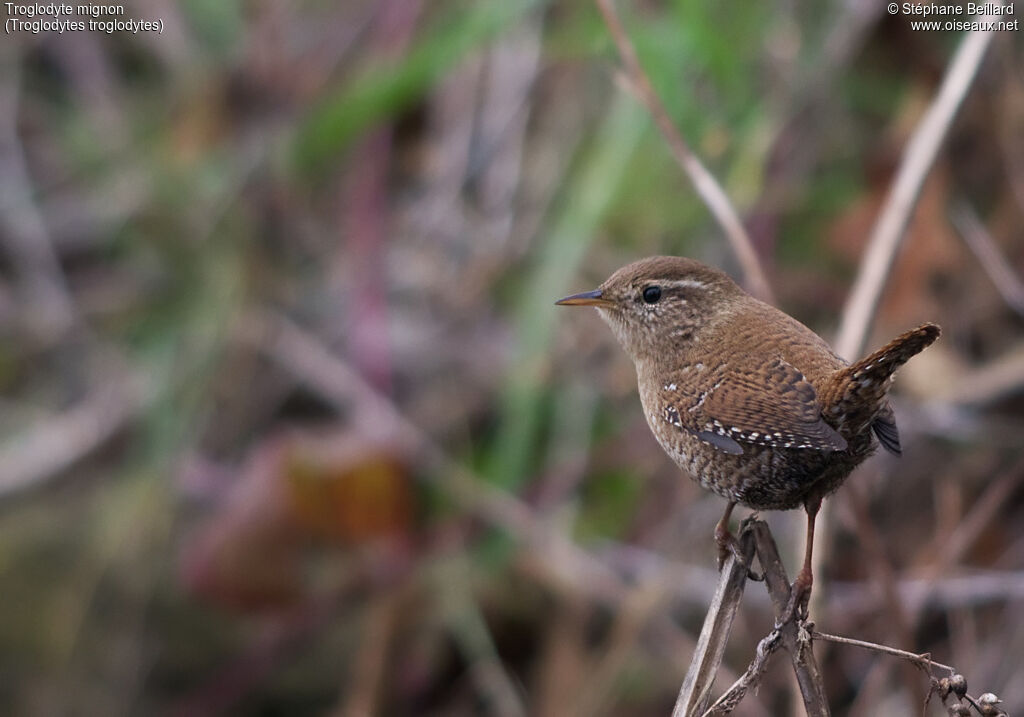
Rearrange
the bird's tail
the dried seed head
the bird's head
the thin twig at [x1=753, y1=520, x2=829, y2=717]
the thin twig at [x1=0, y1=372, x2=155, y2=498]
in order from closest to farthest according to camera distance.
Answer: the dried seed head, the thin twig at [x1=753, y1=520, x2=829, y2=717], the bird's tail, the bird's head, the thin twig at [x1=0, y1=372, x2=155, y2=498]

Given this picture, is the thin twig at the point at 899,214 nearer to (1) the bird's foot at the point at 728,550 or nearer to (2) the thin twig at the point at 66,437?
(1) the bird's foot at the point at 728,550

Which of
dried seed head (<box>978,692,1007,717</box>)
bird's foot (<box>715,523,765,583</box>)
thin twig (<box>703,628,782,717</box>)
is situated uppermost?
bird's foot (<box>715,523,765,583</box>)

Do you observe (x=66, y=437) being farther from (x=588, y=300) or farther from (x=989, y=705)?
(x=989, y=705)

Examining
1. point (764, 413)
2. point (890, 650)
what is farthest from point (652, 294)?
point (890, 650)

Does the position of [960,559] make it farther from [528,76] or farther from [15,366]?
[15,366]

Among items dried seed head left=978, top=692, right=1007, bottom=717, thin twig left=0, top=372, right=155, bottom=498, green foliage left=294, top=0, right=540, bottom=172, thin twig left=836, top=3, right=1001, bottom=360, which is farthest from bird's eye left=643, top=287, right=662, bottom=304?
thin twig left=0, top=372, right=155, bottom=498

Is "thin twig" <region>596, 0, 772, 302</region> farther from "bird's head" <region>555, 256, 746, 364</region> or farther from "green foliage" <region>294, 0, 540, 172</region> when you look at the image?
"green foliage" <region>294, 0, 540, 172</region>

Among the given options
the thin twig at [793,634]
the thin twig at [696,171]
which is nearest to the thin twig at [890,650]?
the thin twig at [793,634]

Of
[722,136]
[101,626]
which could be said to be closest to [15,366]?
[101,626]
